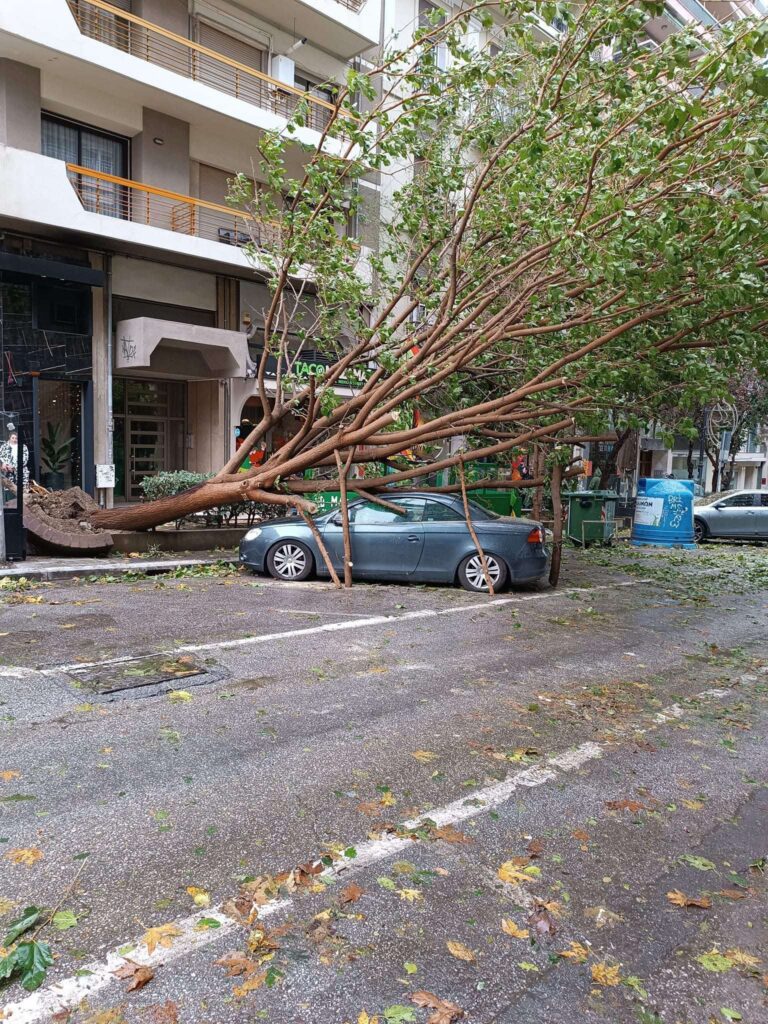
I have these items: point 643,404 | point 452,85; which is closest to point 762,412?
point 643,404

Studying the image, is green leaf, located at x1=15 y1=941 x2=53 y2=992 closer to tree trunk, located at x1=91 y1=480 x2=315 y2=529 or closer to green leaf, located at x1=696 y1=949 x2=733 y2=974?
green leaf, located at x1=696 y1=949 x2=733 y2=974

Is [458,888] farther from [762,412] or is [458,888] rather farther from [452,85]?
[762,412]

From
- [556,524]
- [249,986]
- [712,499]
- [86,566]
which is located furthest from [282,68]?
[249,986]

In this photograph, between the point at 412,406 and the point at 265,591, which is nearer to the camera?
the point at 265,591

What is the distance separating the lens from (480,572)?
1142 centimetres

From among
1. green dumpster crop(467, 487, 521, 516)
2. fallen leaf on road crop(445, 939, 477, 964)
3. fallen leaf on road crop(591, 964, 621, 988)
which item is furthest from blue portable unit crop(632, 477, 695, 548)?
fallen leaf on road crop(445, 939, 477, 964)

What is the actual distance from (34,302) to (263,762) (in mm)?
14568

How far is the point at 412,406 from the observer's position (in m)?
12.8

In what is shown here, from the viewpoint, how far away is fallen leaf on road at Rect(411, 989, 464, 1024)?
2.64m

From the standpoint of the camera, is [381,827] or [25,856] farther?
[381,827]

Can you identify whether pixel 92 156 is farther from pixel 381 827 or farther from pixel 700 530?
pixel 700 530

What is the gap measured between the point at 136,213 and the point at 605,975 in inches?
720

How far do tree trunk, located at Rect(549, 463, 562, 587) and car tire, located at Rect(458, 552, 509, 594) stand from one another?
1.23 metres

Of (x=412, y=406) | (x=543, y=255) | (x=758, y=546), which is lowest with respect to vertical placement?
(x=758, y=546)
